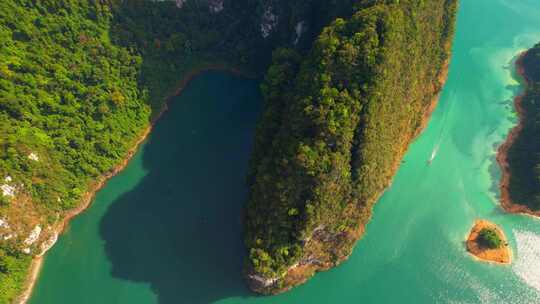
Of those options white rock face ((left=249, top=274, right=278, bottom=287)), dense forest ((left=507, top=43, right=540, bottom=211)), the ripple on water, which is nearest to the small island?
the ripple on water

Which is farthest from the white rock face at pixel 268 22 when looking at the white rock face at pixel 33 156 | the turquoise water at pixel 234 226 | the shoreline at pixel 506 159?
the shoreline at pixel 506 159

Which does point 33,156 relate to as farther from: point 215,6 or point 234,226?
point 215,6

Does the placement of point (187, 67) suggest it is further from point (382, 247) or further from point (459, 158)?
point (459, 158)

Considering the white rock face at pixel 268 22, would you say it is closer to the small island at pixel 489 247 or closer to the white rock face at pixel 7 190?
the white rock face at pixel 7 190

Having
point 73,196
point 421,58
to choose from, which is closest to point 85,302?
point 73,196

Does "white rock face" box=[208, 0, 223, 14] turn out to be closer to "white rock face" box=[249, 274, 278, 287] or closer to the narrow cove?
A: the narrow cove

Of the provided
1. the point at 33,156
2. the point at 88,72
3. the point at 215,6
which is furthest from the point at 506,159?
the point at 33,156
